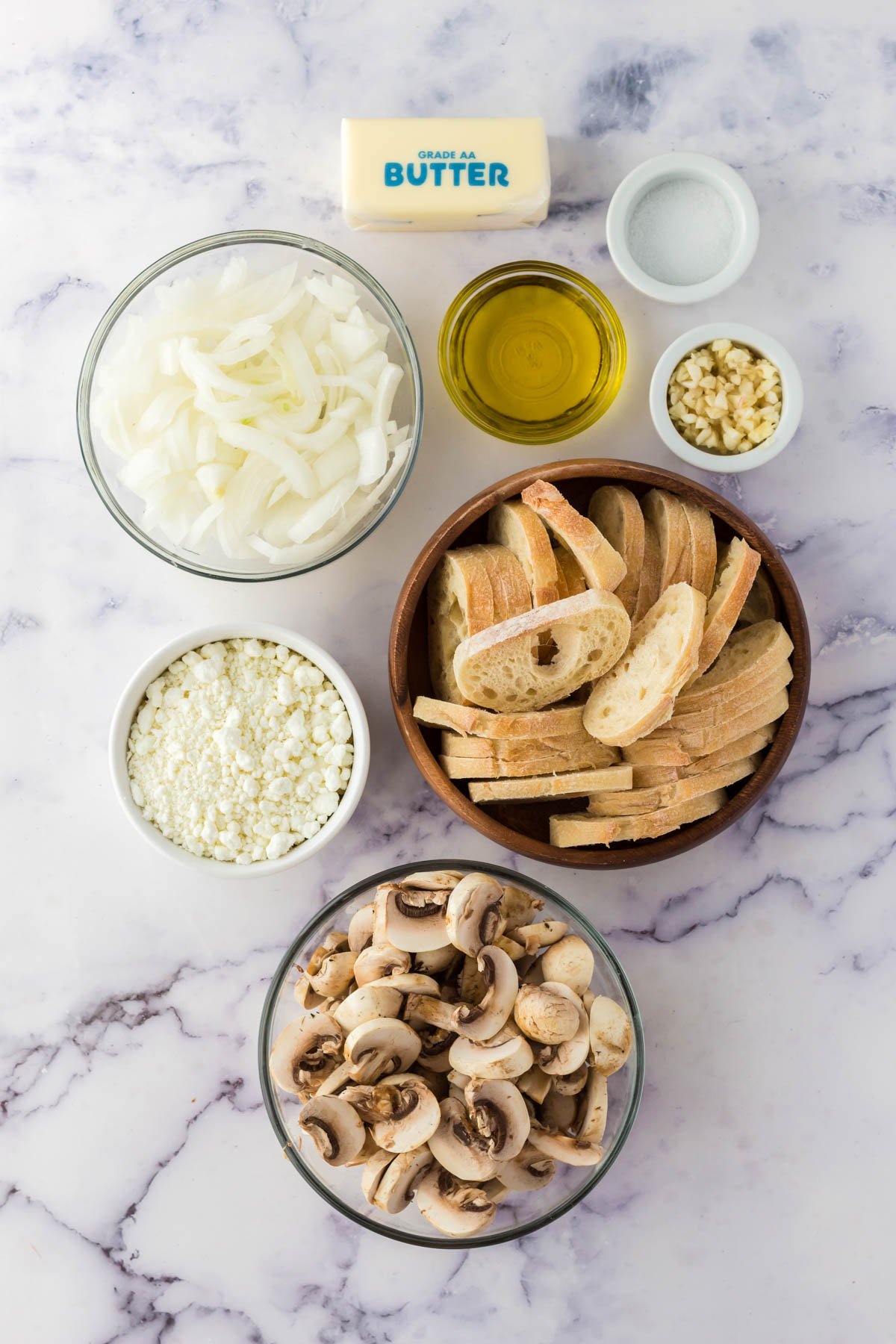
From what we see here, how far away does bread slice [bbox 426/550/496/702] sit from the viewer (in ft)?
4.95

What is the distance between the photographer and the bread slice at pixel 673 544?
1.56 meters

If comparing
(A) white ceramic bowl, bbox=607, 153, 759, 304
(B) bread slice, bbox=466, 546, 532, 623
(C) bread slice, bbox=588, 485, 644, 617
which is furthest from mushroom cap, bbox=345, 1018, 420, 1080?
(A) white ceramic bowl, bbox=607, 153, 759, 304

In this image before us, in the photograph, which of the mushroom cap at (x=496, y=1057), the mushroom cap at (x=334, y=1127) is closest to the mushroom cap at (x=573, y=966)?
the mushroom cap at (x=496, y=1057)

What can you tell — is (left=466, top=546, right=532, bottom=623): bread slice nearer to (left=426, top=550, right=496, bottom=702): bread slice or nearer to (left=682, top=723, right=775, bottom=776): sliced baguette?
(left=426, top=550, right=496, bottom=702): bread slice

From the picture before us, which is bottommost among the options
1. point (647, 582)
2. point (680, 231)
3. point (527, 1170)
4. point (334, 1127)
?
point (527, 1170)

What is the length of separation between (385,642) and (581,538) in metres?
0.47

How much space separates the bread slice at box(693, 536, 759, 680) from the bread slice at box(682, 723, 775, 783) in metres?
0.12

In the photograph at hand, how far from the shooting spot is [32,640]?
181 centimetres

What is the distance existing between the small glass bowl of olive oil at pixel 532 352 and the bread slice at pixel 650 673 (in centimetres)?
40

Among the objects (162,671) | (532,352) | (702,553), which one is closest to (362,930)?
(162,671)

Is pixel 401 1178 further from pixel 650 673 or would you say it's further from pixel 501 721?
pixel 650 673

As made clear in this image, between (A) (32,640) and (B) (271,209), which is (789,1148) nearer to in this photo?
(A) (32,640)

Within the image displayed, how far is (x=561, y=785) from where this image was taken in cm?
151

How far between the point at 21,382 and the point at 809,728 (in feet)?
4.89
